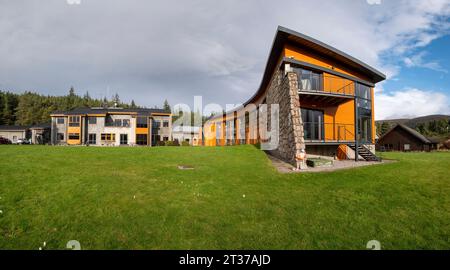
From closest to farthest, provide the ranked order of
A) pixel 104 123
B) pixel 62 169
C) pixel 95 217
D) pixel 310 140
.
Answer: pixel 95 217 < pixel 62 169 < pixel 310 140 < pixel 104 123

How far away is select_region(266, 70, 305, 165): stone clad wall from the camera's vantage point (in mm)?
12328

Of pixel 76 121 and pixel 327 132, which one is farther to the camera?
pixel 76 121

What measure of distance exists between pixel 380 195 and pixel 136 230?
7.86m

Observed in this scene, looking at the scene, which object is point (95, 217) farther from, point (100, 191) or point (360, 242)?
point (360, 242)

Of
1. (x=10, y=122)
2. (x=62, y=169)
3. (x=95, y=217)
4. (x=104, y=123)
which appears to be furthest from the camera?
(x=10, y=122)

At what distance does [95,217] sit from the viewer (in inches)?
207

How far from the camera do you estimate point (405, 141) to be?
44531 millimetres

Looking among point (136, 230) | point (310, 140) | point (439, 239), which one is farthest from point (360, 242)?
point (310, 140)

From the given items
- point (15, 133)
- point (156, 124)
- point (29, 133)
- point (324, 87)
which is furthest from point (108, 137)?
point (324, 87)

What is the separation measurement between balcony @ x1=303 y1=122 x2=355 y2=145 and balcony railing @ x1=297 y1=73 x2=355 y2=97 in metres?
2.88

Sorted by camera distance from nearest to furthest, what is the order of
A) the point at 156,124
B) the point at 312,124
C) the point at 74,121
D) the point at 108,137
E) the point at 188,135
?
1. the point at 312,124
2. the point at 108,137
3. the point at 74,121
4. the point at 156,124
5. the point at 188,135

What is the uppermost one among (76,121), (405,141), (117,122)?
(76,121)

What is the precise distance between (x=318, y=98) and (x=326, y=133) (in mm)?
3409

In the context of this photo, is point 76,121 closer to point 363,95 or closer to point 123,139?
point 123,139
